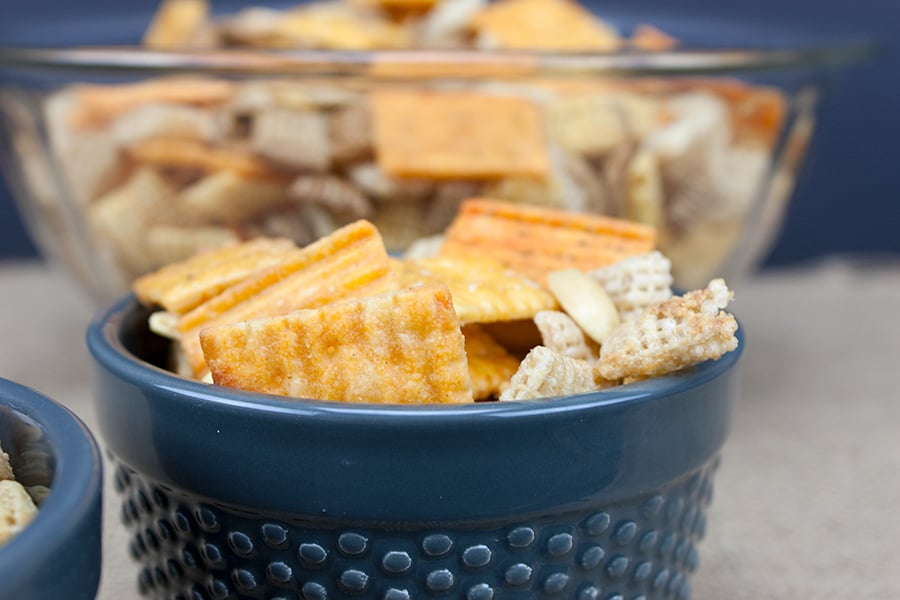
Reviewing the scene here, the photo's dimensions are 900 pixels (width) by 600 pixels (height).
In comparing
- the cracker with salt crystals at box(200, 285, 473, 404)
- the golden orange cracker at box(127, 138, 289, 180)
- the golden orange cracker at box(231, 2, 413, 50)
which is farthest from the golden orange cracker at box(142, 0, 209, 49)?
the cracker with salt crystals at box(200, 285, 473, 404)

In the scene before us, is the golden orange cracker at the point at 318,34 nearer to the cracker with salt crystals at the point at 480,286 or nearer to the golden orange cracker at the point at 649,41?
the golden orange cracker at the point at 649,41

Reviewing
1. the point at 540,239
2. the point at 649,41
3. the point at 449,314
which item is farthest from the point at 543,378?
the point at 649,41

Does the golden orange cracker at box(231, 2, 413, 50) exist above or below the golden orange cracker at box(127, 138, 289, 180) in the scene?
above

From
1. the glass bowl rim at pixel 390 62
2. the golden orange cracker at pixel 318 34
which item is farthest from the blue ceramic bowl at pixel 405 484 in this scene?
the golden orange cracker at pixel 318 34

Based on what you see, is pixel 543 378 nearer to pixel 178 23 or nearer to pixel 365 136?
pixel 365 136

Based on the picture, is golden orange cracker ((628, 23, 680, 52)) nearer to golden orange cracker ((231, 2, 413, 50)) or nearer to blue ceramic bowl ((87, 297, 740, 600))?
golden orange cracker ((231, 2, 413, 50))

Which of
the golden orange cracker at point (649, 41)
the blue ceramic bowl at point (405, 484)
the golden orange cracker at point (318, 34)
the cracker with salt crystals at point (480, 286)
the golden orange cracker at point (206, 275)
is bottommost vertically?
the blue ceramic bowl at point (405, 484)
